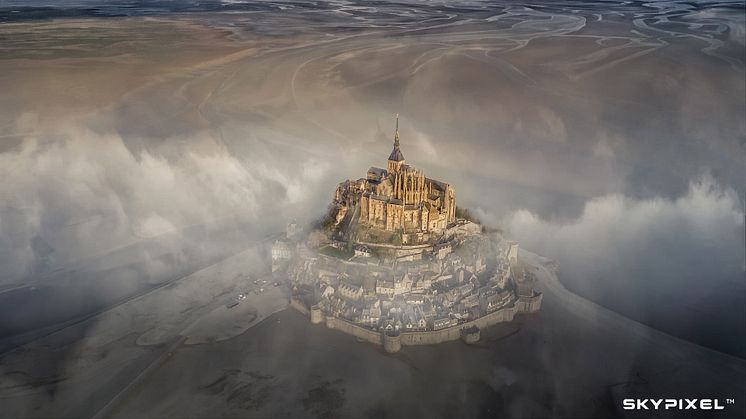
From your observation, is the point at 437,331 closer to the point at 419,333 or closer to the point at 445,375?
the point at 419,333

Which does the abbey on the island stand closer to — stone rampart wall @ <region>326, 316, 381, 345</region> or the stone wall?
the stone wall

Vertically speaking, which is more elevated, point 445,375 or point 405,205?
point 405,205

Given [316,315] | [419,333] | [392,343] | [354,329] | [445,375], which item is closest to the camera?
[445,375]

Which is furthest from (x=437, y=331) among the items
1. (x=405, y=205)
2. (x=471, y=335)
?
(x=405, y=205)

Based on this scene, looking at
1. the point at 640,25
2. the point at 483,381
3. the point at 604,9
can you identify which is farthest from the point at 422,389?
A: the point at 604,9

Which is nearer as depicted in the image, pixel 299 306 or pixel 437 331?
pixel 437 331

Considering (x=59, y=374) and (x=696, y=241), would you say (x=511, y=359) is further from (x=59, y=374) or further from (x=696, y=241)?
(x=59, y=374)
